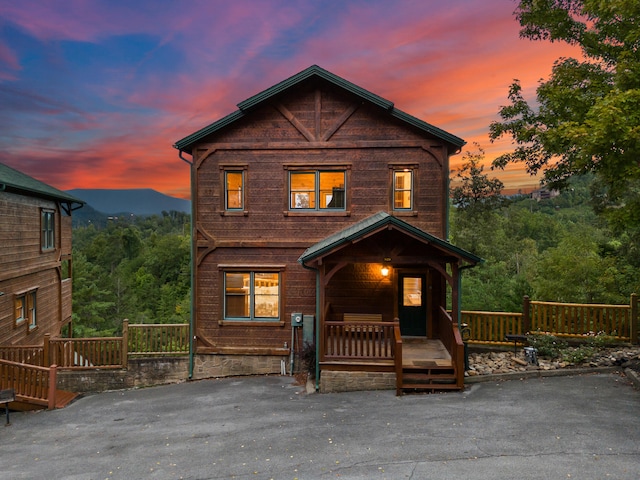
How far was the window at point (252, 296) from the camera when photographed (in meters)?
12.3

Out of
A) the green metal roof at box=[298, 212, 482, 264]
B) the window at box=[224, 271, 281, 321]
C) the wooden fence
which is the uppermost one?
the green metal roof at box=[298, 212, 482, 264]

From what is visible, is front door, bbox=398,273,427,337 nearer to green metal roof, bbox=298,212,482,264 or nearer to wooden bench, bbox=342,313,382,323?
wooden bench, bbox=342,313,382,323

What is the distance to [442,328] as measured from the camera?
11258 mm

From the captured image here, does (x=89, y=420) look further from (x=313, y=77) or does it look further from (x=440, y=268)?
(x=313, y=77)

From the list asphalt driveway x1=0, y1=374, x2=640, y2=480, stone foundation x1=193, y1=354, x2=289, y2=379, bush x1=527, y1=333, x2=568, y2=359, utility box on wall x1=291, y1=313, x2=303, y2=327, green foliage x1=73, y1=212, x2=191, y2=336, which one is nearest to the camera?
asphalt driveway x1=0, y1=374, x2=640, y2=480

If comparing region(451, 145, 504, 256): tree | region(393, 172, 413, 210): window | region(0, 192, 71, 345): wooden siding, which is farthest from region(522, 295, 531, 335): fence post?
region(0, 192, 71, 345): wooden siding

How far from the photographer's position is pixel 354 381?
9805mm

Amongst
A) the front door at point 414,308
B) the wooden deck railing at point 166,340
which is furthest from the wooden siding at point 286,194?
the wooden deck railing at point 166,340

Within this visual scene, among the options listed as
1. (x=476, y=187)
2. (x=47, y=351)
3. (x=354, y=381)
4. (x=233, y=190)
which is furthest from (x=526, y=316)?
(x=47, y=351)

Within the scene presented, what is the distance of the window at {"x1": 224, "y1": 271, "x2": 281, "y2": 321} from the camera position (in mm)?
12328

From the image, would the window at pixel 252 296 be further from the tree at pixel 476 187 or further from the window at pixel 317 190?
the tree at pixel 476 187

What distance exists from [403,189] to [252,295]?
6081 mm

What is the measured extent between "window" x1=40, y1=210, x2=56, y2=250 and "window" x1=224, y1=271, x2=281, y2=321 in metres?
9.74

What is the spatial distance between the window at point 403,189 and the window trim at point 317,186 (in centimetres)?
151
